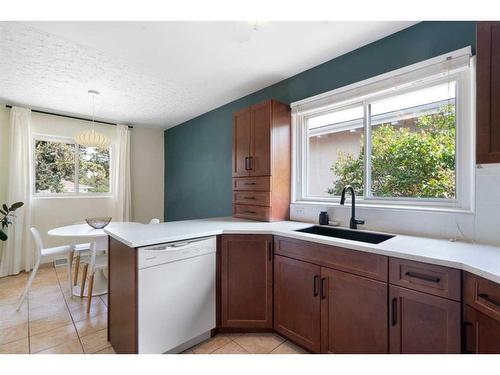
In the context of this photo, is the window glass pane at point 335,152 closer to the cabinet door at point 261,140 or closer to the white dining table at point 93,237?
the cabinet door at point 261,140

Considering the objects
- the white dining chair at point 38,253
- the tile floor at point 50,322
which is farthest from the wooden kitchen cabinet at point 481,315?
the white dining chair at point 38,253

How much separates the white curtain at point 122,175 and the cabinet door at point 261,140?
2.86 m

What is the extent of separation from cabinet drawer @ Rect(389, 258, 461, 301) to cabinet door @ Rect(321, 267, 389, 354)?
106 mm

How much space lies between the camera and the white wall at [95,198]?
3549 mm

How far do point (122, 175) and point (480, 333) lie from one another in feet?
15.3

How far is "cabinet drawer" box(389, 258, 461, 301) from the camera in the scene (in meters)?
1.07

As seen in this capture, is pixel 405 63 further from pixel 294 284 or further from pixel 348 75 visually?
pixel 294 284

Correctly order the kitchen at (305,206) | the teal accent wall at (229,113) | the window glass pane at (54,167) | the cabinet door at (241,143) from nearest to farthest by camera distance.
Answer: the kitchen at (305,206)
the teal accent wall at (229,113)
the cabinet door at (241,143)
the window glass pane at (54,167)

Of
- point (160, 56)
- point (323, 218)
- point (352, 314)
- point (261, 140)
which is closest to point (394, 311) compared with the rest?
point (352, 314)

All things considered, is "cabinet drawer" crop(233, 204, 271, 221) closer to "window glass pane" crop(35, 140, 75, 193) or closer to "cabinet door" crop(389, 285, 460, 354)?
"cabinet door" crop(389, 285, 460, 354)

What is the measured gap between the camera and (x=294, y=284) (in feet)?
5.64

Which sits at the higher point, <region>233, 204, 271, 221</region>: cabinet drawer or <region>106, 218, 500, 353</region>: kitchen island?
<region>233, 204, 271, 221</region>: cabinet drawer

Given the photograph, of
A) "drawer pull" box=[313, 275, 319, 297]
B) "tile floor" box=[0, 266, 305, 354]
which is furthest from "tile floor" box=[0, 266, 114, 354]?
"drawer pull" box=[313, 275, 319, 297]

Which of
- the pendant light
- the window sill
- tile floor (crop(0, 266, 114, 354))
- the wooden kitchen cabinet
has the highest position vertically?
the pendant light
